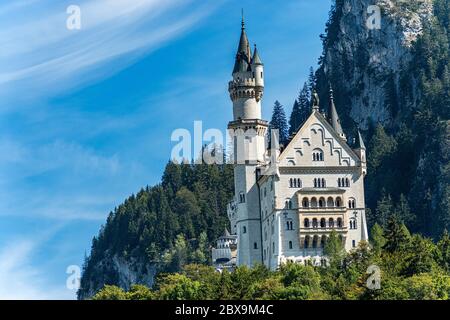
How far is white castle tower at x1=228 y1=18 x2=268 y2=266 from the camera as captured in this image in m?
119

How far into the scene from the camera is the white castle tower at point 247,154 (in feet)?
391

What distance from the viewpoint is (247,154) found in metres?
120

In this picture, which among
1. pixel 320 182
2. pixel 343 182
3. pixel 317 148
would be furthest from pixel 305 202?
pixel 317 148

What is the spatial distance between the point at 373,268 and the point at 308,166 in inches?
910

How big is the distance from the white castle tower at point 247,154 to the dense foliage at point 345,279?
899 centimetres

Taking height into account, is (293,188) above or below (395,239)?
above

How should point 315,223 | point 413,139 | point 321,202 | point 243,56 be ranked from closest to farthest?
point 315,223, point 321,202, point 243,56, point 413,139

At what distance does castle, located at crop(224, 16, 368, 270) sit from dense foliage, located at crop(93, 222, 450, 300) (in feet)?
13.8

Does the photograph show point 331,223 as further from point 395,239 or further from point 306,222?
point 395,239

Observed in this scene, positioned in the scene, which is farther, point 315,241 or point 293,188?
point 293,188

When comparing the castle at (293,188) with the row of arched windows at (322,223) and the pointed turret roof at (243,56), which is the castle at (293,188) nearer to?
the row of arched windows at (322,223)

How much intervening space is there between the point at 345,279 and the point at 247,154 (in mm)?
27153

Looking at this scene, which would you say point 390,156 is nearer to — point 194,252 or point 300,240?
point 194,252

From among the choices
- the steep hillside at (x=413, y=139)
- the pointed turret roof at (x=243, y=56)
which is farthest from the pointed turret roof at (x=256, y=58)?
the steep hillside at (x=413, y=139)
